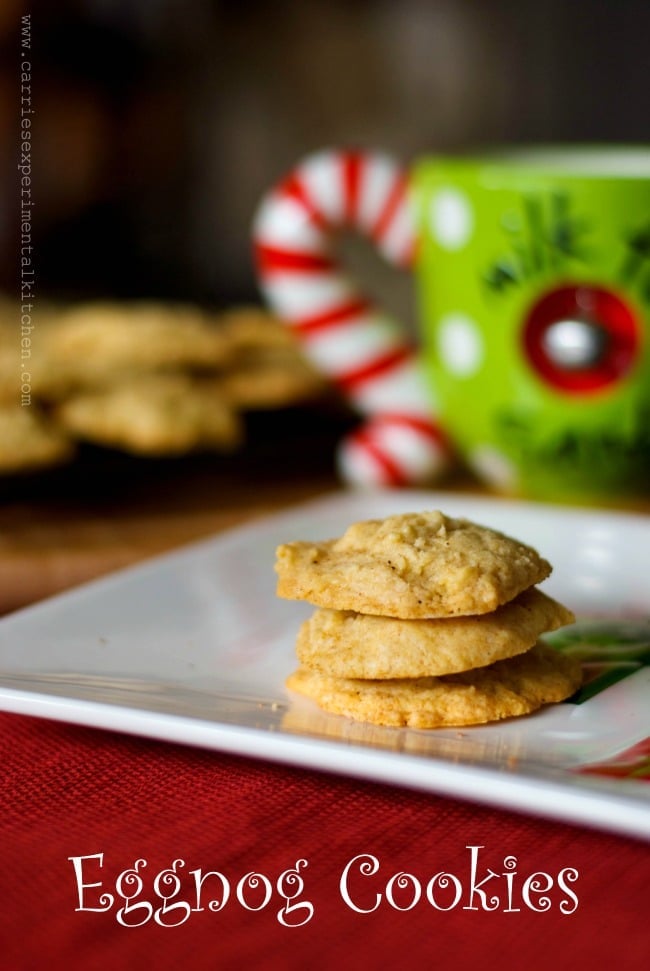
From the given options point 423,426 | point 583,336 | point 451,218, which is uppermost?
point 451,218

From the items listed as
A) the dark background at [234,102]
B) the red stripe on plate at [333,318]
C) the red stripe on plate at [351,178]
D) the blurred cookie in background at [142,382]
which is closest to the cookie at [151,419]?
the blurred cookie in background at [142,382]

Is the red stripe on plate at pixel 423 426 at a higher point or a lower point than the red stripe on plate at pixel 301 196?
lower

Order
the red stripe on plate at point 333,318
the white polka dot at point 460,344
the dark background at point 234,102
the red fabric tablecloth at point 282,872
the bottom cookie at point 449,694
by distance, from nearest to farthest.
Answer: the red fabric tablecloth at point 282,872 < the bottom cookie at point 449,694 < the white polka dot at point 460,344 < the red stripe on plate at point 333,318 < the dark background at point 234,102

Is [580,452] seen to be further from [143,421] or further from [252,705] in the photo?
[252,705]

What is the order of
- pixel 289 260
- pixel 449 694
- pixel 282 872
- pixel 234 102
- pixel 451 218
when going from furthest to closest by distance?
pixel 234 102, pixel 289 260, pixel 451 218, pixel 449 694, pixel 282 872

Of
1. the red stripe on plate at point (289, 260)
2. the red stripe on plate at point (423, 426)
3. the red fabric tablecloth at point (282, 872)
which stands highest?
the red stripe on plate at point (289, 260)

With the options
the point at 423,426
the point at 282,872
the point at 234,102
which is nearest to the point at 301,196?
the point at 423,426

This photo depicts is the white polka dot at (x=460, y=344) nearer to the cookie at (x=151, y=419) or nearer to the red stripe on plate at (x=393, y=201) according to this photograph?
the red stripe on plate at (x=393, y=201)

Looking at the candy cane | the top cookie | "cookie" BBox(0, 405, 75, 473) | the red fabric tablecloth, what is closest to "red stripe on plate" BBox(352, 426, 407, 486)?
the candy cane

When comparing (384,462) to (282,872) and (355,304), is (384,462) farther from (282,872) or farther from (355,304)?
(282,872)
